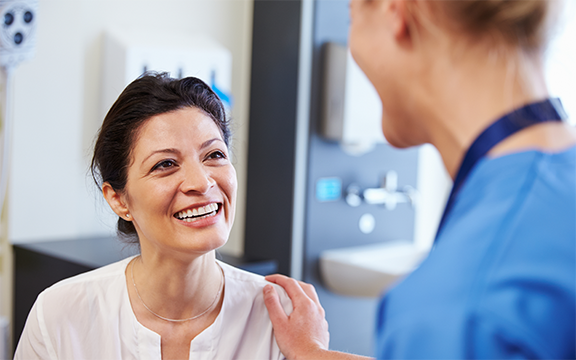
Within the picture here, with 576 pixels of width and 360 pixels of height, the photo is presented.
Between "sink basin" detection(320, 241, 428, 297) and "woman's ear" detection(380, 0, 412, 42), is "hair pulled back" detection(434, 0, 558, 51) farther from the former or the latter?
"sink basin" detection(320, 241, 428, 297)

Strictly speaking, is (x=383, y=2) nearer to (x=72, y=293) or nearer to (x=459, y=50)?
(x=459, y=50)

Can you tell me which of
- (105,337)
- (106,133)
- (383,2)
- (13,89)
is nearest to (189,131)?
(106,133)

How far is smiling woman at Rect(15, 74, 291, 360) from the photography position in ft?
4.34

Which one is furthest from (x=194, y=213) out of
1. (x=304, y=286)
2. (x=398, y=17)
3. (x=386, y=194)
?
(x=386, y=194)

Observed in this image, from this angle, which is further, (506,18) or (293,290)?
(293,290)

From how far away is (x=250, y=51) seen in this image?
2957mm

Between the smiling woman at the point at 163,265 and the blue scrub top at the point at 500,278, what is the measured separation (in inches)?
31.7

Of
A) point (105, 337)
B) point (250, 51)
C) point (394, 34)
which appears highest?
point (250, 51)

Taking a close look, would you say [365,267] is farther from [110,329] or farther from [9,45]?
[9,45]

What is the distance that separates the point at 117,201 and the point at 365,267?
1507mm

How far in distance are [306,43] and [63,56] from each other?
1068 millimetres

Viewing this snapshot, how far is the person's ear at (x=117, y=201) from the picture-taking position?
55.8 inches

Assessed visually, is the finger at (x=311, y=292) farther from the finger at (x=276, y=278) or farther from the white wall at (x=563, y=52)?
the white wall at (x=563, y=52)

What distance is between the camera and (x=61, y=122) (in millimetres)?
2328
